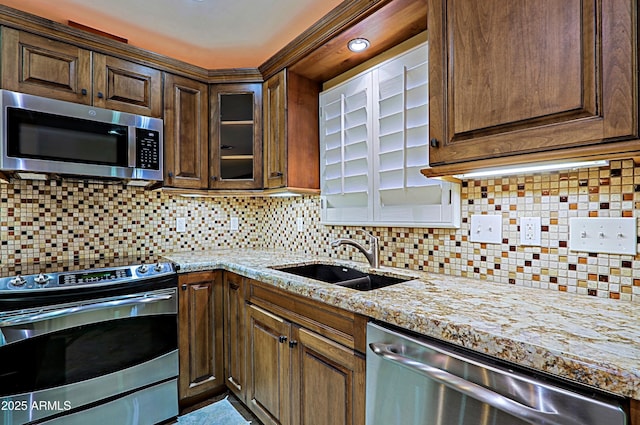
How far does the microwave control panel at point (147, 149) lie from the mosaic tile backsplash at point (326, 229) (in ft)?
1.40

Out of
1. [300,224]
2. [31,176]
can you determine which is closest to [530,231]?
[300,224]

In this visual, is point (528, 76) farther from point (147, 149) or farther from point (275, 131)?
point (147, 149)

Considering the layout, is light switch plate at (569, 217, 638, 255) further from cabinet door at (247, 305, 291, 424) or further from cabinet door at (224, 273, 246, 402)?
cabinet door at (224, 273, 246, 402)

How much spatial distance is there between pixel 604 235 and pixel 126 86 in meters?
2.49

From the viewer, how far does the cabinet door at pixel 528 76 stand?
0.83m

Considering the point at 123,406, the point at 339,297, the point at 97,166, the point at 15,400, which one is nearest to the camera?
the point at 339,297

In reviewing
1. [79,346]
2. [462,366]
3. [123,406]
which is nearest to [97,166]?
[79,346]

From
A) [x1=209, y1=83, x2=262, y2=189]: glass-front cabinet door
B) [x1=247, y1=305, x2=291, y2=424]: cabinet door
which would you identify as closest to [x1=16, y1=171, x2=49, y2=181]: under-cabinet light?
[x1=209, y1=83, x2=262, y2=189]: glass-front cabinet door

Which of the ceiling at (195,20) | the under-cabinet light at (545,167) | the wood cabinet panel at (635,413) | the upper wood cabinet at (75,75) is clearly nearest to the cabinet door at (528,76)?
the under-cabinet light at (545,167)

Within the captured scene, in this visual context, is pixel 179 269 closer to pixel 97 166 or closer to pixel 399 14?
pixel 97 166

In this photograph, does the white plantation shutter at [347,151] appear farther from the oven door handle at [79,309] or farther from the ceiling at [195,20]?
the oven door handle at [79,309]

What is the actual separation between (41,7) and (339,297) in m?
2.35

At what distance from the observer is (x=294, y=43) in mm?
1868

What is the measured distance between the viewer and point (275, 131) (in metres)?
2.17
